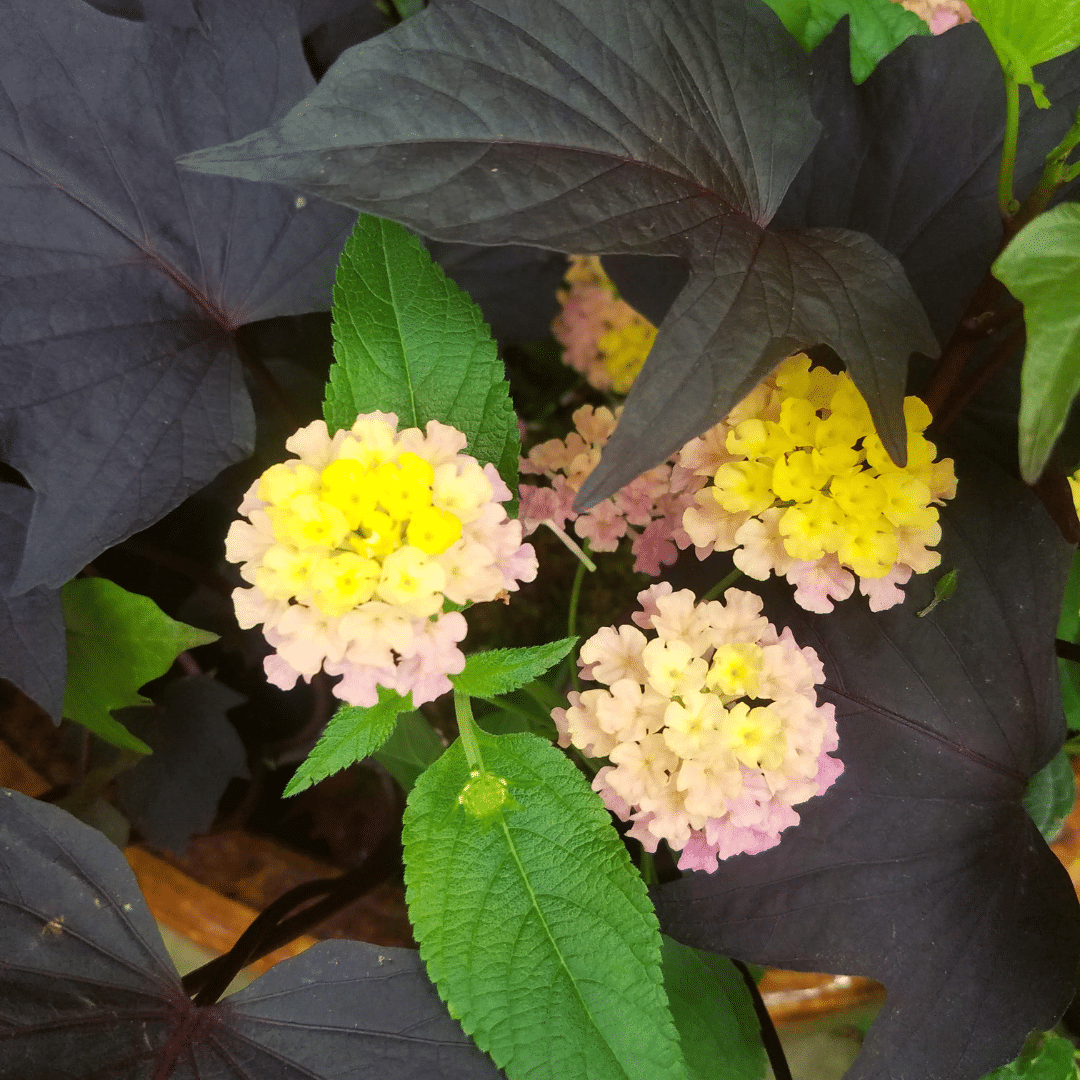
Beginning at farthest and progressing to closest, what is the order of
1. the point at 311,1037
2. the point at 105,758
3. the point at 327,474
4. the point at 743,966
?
the point at 105,758 → the point at 743,966 → the point at 311,1037 → the point at 327,474

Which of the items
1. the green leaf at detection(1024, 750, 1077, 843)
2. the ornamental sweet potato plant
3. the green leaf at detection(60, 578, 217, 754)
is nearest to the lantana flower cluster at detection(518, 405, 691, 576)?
the ornamental sweet potato plant

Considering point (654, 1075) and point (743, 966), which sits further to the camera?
point (743, 966)

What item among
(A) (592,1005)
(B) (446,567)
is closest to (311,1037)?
(A) (592,1005)

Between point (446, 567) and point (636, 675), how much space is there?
0.38 ft

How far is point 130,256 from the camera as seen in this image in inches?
20.4

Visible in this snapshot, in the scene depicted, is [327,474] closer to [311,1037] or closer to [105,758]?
[311,1037]

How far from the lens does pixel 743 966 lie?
59 centimetres

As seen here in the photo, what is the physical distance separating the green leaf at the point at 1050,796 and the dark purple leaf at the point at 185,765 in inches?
22.3

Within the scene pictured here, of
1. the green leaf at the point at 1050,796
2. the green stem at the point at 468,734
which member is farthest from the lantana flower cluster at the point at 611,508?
the green leaf at the point at 1050,796

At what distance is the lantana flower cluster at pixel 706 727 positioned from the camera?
15.6 inches

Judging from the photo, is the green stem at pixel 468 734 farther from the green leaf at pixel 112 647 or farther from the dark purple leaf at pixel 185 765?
the dark purple leaf at pixel 185 765

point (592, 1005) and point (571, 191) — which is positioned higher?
point (571, 191)

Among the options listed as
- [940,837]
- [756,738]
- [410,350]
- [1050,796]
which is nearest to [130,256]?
[410,350]

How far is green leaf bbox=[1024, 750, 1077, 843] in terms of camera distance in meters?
0.63
